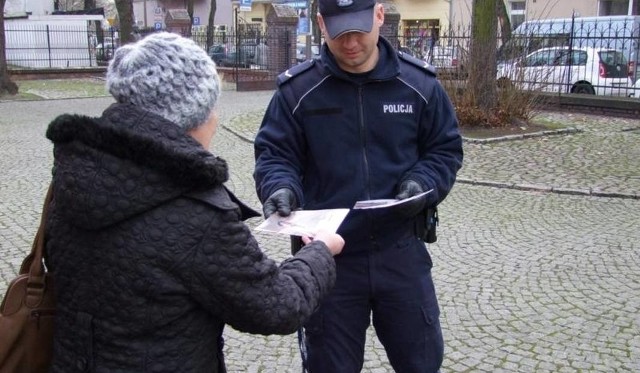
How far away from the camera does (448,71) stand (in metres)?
13.4

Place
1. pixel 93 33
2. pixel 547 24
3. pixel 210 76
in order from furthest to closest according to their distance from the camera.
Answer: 1. pixel 93 33
2. pixel 547 24
3. pixel 210 76

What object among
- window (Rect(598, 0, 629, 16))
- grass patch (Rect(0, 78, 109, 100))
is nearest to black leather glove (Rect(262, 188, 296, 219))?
grass patch (Rect(0, 78, 109, 100))

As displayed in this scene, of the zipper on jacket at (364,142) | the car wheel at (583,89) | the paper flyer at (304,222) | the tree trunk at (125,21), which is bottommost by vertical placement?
the car wheel at (583,89)

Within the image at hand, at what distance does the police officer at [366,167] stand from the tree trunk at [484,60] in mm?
10361

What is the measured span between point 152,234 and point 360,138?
1156 millimetres

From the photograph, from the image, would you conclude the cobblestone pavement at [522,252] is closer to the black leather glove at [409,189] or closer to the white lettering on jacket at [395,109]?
the black leather glove at [409,189]

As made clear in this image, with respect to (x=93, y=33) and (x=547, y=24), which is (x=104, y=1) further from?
(x=547, y=24)

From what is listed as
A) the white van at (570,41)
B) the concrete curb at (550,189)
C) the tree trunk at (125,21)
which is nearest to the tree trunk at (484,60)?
the white van at (570,41)

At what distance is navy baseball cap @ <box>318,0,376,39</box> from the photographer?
102 inches

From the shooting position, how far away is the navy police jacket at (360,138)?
107 inches

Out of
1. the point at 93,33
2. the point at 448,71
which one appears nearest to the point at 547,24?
the point at 448,71

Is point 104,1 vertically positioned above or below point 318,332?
above

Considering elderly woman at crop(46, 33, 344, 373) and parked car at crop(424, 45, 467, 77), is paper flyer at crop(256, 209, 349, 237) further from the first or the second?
parked car at crop(424, 45, 467, 77)

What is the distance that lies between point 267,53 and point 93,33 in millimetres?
11658
